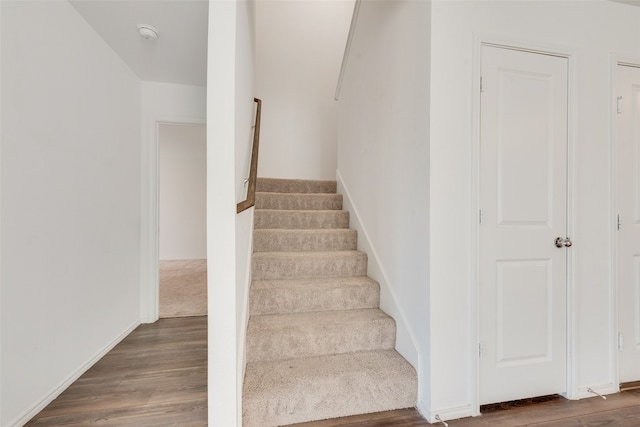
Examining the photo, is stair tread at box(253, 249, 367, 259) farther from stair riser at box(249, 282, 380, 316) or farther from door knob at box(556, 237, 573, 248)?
door knob at box(556, 237, 573, 248)

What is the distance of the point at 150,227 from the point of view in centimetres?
277

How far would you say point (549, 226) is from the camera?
1593 millimetres

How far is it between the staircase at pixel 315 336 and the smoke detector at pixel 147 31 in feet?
5.21

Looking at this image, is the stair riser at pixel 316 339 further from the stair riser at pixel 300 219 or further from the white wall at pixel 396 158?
the stair riser at pixel 300 219

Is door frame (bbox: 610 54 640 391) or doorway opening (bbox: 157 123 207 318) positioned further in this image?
doorway opening (bbox: 157 123 207 318)

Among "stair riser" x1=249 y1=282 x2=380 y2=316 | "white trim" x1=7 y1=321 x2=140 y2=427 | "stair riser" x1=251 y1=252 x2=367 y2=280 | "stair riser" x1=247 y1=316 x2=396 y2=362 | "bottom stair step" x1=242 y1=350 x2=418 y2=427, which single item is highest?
"stair riser" x1=251 y1=252 x2=367 y2=280

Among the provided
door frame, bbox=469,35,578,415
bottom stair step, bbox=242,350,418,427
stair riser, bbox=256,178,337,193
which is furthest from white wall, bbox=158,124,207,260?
door frame, bbox=469,35,578,415

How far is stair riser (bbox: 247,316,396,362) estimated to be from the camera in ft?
5.23

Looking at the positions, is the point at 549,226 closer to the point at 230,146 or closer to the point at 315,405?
the point at 315,405

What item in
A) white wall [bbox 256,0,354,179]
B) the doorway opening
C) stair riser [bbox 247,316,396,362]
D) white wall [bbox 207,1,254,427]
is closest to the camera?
white wall [bbox 207,1,254,427]

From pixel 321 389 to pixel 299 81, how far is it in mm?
3847

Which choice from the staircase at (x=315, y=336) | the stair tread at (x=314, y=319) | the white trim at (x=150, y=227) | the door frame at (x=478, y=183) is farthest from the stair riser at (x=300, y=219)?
the door frame at (x=478, y=183)

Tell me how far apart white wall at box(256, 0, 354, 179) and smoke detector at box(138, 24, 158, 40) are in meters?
1.92

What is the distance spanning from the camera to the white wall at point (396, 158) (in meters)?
1.49
